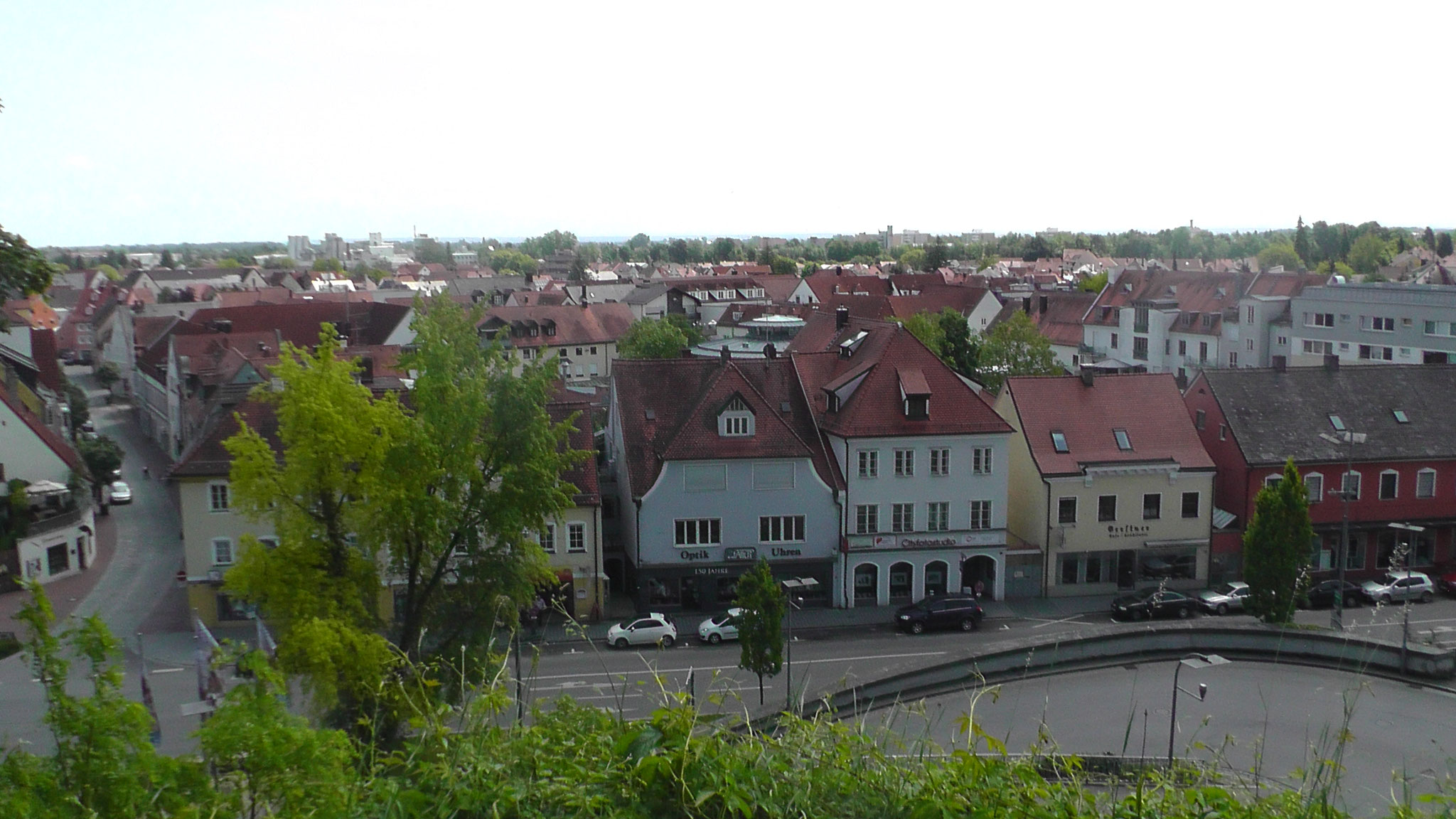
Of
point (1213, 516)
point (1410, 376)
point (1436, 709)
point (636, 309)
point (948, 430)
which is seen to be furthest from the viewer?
point (636, 309)

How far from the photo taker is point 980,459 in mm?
31109

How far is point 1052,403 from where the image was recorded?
33.2 metres

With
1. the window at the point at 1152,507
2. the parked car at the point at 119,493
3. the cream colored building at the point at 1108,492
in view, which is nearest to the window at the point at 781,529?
the cream colored building at the point at 1108,492

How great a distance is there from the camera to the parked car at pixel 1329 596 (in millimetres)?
29859

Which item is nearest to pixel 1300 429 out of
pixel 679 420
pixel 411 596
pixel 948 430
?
pixel 948 430

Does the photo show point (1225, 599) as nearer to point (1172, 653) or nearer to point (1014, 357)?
point (1172, 653)

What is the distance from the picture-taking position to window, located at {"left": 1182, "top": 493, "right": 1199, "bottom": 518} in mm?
32312

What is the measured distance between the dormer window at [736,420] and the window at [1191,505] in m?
12.6

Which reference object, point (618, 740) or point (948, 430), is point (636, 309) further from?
point (618, 740)

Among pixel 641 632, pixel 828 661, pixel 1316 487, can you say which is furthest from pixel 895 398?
pixel 1316 487

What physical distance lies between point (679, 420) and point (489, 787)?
26217mm

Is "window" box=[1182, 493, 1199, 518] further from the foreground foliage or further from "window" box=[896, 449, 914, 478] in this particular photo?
the foreground foliage

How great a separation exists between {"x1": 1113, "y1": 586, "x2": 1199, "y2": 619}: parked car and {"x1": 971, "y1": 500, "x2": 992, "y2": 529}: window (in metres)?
3.90

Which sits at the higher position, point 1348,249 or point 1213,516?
point 1348,249
